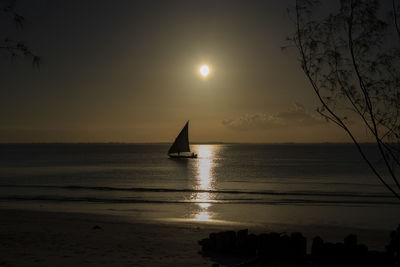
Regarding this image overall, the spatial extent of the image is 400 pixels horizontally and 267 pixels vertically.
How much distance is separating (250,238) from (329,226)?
1165cm

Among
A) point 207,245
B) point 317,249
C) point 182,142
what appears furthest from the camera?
point 182,142

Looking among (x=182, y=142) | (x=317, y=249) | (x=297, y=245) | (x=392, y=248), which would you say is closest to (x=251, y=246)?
(x=297, y=245)

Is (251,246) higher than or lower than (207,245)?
higher

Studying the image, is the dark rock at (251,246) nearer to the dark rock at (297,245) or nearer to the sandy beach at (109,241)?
the sandy beach at (109,241)

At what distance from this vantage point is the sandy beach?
39.7 ft

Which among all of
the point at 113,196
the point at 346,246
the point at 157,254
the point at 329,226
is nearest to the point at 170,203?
the point at 113,196

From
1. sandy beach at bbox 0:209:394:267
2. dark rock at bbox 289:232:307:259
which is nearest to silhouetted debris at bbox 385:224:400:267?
dark rock at bbox 289:232:307:259

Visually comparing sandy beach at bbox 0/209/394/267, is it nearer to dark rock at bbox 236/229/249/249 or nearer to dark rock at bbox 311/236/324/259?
dark rock at bbox 236/229/249/249

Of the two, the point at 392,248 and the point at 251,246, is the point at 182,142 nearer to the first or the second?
the point at 251,246

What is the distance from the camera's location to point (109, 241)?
15.2 meters

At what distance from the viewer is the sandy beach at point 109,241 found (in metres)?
12.1

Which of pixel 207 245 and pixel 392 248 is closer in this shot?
pixel 392 248

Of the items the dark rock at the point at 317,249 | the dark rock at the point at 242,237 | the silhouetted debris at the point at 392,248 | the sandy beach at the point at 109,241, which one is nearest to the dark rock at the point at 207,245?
the sandy beach at the point at 109,241

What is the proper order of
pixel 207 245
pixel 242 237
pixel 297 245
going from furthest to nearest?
1. pixel 207 245
2. pixel 242 237
3. pixel 297 245
